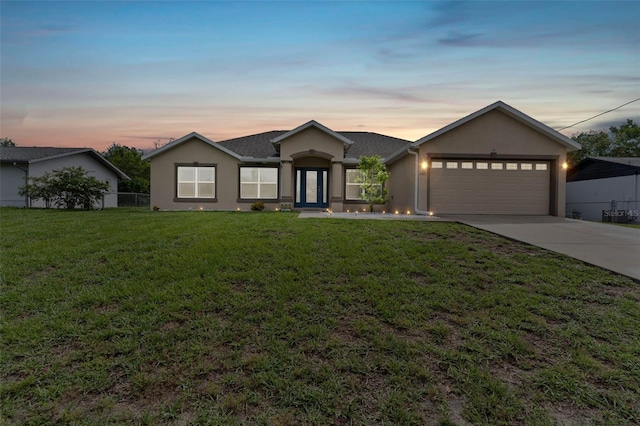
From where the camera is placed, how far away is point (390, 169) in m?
18.5

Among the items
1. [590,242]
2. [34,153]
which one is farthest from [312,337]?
[34,153]

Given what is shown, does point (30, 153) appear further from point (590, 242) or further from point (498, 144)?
point (590, 242)

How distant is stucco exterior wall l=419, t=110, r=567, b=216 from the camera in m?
13.9

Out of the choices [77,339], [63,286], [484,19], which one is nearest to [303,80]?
[484,19]

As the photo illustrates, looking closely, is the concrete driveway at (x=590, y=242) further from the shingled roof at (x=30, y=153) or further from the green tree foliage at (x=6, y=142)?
the green tree foliage at (x=6, y=142)

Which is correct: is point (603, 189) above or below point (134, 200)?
above

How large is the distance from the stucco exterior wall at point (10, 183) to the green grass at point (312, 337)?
20.4 m

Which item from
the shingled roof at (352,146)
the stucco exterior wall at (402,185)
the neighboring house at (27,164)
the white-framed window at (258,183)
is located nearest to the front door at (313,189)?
the white-framed window at (258,183)

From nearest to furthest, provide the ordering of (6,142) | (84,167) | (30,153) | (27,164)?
(27,164) < (30,153) < (84,167) < (6,142)

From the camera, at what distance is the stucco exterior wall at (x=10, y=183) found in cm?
2156

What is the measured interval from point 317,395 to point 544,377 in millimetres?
2169

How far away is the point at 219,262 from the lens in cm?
579

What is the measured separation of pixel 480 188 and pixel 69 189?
68.5ft

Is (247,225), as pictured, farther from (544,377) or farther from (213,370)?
(544,377)
